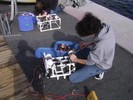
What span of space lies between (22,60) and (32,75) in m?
0.57

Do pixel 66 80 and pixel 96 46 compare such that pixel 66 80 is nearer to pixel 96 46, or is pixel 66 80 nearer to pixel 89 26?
pixel 96 46

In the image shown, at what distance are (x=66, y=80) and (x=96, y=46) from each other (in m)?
0.94

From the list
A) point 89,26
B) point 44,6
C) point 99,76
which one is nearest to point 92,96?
point 99,76

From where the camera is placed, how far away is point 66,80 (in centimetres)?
340

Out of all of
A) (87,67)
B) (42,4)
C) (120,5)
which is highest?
(42,4)

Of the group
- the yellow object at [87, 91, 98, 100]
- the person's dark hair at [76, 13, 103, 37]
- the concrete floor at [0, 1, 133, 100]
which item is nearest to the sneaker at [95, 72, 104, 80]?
the concrete floor at [0, 1, 133, 100]

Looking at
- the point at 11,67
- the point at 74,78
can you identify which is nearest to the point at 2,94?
the point at 11,67

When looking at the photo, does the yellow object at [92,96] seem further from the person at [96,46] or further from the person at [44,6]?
the person at [44,6]

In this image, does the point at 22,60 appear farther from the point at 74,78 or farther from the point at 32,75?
the point at 74,78

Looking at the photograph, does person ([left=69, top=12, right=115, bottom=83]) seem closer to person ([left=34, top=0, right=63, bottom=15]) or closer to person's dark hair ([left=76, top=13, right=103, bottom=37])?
person's dark hair ([left=76, top=13, right=103, bottom=37])

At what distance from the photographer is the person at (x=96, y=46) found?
2.72 m

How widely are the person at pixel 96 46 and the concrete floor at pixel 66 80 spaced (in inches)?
8.1

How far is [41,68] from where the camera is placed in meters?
3.67

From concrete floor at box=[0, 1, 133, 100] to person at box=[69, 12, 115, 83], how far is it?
0.67 ft
